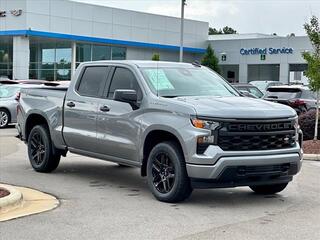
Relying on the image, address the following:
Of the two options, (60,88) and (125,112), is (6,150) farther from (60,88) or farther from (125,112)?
(125,112)

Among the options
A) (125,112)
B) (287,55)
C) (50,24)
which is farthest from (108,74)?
(287,55)

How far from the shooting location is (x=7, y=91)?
20969 mm

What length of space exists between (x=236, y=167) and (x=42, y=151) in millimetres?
4330

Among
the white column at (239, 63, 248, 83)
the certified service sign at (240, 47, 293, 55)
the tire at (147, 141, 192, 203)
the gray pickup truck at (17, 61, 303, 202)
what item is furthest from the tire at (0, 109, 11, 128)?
the white column at (239, 63, 248, 83)

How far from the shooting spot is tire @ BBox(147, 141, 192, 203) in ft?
25.9

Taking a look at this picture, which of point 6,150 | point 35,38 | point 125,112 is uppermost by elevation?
point 35,38

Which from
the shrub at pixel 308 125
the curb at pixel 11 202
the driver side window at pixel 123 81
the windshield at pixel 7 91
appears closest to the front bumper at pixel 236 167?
the driver side window at pixel 123 81

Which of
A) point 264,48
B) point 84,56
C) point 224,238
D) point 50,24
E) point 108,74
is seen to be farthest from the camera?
point 264,48

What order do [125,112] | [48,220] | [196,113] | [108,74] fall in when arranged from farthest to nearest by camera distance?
[108,74] → [125,112] → [196,113] → [48,220]

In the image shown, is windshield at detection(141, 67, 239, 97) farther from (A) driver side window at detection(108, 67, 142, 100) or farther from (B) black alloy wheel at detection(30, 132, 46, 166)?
(B) black alloy wheel at detection(30, 132, 46, 166)

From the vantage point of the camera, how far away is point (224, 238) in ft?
20.8

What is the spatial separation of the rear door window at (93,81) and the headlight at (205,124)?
2260 millimetres

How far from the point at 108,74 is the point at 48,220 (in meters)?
3.08

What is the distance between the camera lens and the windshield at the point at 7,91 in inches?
814
